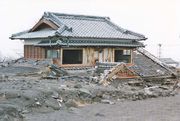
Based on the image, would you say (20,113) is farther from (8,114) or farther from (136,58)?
(136,58)

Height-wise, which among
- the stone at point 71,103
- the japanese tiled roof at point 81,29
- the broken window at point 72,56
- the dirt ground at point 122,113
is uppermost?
the japanese tiled roof at point 81,29

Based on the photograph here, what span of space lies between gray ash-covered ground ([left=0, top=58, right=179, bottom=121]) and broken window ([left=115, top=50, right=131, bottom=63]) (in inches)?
188

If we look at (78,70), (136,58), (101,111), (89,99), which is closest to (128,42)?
(136,58)

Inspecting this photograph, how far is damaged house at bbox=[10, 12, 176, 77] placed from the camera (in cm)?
3206

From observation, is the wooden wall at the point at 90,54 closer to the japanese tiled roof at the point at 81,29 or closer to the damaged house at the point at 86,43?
the damaged house at the point at 86,43

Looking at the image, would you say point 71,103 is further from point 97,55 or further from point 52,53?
point 97,55

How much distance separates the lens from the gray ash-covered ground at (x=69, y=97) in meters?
19.5

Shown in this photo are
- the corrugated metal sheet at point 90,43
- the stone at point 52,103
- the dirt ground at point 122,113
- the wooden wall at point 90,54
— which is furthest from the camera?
the wooden wall at point 90,54

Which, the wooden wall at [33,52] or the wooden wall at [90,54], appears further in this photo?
the wooden wall at [33,52]

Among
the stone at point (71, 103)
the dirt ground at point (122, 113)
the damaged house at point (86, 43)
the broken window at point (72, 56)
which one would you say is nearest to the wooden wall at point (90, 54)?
the damaged house at point (86, 43)

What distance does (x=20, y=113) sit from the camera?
18688 millimetres

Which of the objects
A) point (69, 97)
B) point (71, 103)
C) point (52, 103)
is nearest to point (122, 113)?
point (71, 103)

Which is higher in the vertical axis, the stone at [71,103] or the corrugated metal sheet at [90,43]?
the corrugated metal sheet at [90,43]

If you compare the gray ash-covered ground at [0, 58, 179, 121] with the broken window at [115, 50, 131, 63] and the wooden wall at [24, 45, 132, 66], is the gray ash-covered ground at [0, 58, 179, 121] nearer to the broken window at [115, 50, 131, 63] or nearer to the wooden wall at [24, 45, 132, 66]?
the wooden wall at [24, 45, 132, 66]
